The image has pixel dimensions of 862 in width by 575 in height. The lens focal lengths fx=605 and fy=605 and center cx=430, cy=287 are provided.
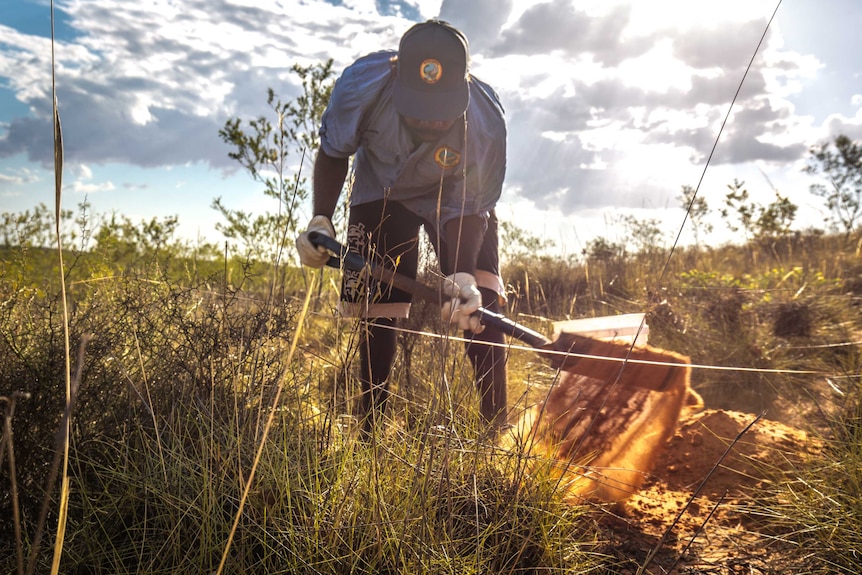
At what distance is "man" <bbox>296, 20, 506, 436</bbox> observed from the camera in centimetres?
253

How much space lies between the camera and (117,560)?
158 centimetres

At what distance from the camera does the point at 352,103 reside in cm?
276

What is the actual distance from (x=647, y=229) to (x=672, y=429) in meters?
5.21

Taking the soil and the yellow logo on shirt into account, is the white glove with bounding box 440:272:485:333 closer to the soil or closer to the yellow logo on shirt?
the yellow logo on shirt

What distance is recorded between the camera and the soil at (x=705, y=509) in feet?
6.64

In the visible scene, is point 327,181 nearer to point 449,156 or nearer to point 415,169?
point 415,169

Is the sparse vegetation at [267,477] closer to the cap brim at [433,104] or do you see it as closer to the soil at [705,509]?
the soil at [705,509]

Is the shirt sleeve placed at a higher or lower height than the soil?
higher

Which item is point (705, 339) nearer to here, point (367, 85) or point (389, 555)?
point (367, 85)

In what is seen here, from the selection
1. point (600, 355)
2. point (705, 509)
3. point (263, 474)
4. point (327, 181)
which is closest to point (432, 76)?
point (327, 181)

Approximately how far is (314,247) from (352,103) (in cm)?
68

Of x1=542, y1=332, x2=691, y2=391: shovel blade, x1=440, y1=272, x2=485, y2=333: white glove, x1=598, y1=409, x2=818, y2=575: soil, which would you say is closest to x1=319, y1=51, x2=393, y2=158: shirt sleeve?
Result: x1=440, y1=272, x2=485, y2=333: white glove

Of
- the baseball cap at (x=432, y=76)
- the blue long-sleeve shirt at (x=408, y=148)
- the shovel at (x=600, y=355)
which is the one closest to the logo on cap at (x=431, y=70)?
the baseball cap at (x=432, y=76)

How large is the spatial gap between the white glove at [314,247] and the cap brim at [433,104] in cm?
67
